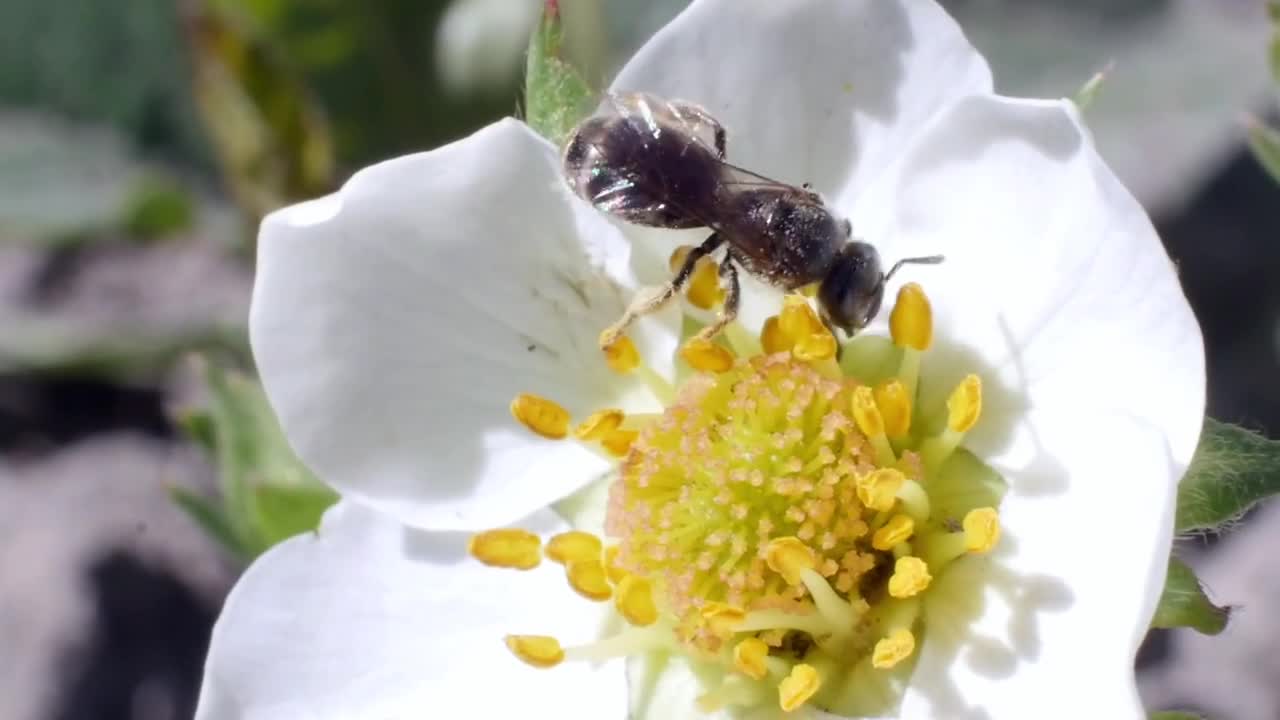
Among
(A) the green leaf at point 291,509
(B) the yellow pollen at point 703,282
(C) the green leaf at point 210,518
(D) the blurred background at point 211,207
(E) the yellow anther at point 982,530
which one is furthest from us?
(D) the blurred background at point 211,207

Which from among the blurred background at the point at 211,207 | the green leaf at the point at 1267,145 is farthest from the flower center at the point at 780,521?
the blurred background at the point at 211,207

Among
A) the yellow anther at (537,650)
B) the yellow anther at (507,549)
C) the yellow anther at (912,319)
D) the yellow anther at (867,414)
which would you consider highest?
the yellow anther at (912,319)

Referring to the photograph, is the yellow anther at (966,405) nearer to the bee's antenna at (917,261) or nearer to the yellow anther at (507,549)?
the bee's antenna at (917,261)

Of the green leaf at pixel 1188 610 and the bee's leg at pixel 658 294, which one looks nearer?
the green leaf at pixel 1188 610

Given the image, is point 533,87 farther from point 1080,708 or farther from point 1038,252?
point 1080,708

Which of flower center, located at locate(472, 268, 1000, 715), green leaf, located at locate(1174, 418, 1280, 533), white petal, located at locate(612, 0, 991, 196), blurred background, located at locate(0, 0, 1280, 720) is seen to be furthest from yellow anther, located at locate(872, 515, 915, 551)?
blurred background, located at locate(0, 0, 1280, 720)

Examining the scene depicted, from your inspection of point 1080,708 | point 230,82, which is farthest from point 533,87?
point 230,82

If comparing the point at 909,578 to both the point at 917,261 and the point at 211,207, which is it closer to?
the point at 917,261

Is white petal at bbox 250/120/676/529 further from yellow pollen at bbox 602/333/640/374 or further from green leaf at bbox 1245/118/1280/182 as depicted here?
green leaf at bbox 1245/118/1280/182
